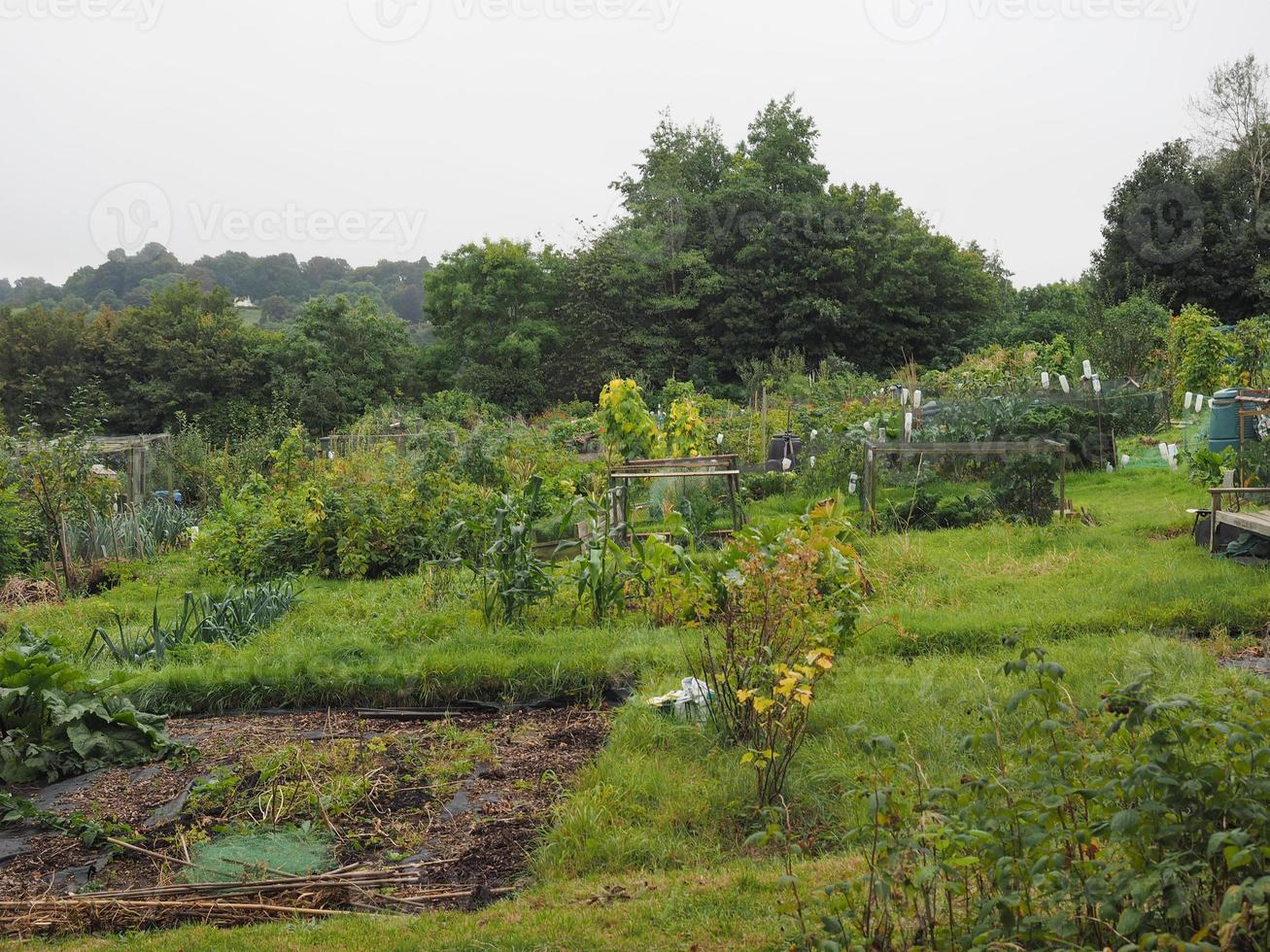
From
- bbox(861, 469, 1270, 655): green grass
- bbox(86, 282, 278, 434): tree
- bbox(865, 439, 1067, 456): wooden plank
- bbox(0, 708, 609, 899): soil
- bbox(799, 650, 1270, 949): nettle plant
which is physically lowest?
bbox(0, 708, 609, 899): soil

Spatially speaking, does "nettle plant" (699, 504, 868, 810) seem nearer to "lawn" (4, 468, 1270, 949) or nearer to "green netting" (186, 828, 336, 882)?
"lawn" (4, 468, 1270, 949)

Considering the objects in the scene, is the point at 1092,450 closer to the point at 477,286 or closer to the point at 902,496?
the point at 902,496

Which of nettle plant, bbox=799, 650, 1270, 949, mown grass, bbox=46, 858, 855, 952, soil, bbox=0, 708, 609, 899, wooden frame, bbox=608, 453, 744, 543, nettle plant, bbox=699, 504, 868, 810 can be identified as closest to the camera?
nettle plant, bbox=799, 650, 1270, 949

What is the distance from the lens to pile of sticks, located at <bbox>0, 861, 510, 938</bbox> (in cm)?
327

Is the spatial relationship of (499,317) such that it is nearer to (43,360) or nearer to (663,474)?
(43,360)

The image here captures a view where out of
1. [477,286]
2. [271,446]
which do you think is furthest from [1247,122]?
[271,446]

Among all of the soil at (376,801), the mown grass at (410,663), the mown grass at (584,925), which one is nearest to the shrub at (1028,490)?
the mown grass at (410,663)

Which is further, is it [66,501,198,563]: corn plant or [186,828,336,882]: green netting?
[66,501,198,563]: corn plant

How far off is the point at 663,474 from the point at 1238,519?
4392 mm

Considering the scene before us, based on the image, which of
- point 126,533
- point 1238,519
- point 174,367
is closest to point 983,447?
point 1238,519

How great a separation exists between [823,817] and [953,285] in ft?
110

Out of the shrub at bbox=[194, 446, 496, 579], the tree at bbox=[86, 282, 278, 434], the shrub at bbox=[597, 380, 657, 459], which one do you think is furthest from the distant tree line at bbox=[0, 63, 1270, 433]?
the shrub at bbox=[597, 380, 657, 459]

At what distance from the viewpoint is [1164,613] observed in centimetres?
609

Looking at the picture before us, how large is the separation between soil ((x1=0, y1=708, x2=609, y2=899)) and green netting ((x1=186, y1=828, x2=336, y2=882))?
8 centimetres
